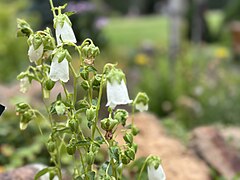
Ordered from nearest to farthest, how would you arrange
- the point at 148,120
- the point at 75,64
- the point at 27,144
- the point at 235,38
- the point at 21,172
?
the point at 21,172, the point at 27,144, the point at 148,120, the point at 75,64, the point at 235,38

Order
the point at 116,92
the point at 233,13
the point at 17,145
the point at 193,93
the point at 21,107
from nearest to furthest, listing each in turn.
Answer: the point at 116,92, the point at 21,107, the point at 17,145, the point at 193,93, the point at 233,13

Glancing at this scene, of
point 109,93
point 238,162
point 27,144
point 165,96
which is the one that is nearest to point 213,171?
point 238,162

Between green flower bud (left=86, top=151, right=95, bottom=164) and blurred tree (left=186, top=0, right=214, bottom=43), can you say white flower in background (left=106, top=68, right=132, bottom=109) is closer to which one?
green flower bud (left=86, top=151, right=95, bottom=164)

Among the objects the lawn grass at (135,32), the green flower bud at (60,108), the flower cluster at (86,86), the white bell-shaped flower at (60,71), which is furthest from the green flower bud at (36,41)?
the lawn grass at (135,32)

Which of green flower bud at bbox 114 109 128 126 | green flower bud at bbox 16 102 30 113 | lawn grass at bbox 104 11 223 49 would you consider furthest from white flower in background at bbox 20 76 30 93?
lawn grass at bbox 104 11 223 49

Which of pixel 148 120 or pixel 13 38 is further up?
pixel 148 120

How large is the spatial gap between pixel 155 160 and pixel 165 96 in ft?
15.6

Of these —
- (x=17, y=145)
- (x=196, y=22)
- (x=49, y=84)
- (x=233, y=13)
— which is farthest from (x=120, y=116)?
(x=233, y=13)

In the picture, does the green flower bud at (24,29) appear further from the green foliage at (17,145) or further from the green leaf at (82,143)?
the green foliage at (17,145)

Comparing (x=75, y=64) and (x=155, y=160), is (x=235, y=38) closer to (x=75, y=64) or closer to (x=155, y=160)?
(x=75, y=64)

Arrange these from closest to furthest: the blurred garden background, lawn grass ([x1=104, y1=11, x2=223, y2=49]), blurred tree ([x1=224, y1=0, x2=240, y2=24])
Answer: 1. the blurred garden background
2. blurred tree ([x1=224, y1=0, x2=240, y2=24])
3. lawn grass ([x1=104, y1=11, x2=223, y2=49])

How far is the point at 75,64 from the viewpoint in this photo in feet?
29.6

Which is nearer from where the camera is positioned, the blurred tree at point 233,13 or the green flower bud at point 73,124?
the green flower bud at point 73,124

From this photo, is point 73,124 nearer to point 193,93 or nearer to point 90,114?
point 90,114
